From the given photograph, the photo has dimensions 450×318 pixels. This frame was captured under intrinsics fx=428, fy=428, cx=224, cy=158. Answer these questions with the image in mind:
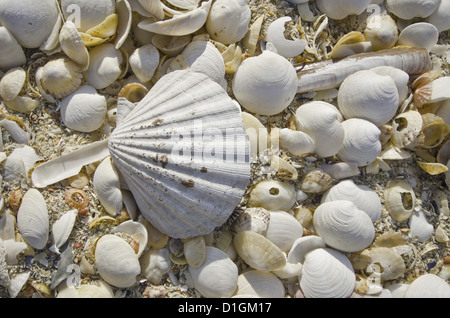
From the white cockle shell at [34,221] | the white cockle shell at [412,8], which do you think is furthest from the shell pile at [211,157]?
the white cockle shell at [412,8]

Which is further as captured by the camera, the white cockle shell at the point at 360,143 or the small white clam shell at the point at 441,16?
the small white clam shell at the point at 441,16

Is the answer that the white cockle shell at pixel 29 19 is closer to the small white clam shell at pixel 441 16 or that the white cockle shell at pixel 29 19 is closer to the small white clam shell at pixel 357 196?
the small white clam shell at pixel 357 196

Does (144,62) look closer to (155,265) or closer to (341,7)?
(155,265)

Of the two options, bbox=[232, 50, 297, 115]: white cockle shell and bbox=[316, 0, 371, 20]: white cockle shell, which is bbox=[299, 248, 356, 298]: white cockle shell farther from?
bbox=[316, 0, 371, 20]: white cockle shell

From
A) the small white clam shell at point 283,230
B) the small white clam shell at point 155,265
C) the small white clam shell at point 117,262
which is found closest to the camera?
the small white clam shell at point 117,262

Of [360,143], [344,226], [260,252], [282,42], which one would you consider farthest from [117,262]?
[282,42]
